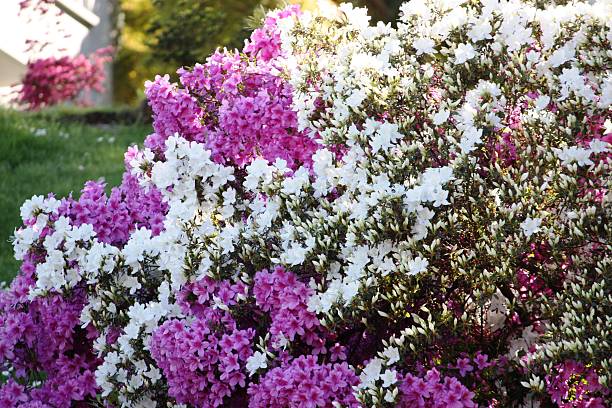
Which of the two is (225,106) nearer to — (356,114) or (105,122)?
(356,114)

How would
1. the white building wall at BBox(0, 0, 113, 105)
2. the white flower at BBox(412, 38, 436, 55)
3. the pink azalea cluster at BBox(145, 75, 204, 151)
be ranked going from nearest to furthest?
the white flower at BBox(412, 38, 436, 55) < the pink azalea cluster at BBox(145, 75, 204, 151) < the white building wall at BBox(0, 0, 113, 105)

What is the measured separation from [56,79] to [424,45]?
33.6 ft

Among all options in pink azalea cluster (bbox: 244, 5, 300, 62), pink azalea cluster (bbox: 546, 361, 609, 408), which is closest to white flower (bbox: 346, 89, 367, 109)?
pink azalea cluster (bbox: 244, 5, 300, 62)

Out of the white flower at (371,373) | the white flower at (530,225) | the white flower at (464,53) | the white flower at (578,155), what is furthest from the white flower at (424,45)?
the white flower at (371,373)

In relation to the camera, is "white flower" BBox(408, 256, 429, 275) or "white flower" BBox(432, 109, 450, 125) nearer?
"white flower" BBox(408, 256, 429, 275)

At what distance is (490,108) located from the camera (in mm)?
3393

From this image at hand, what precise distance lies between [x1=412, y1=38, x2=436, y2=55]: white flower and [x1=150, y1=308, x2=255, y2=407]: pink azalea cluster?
1292 millimetres

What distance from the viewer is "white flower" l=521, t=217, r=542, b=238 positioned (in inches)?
125

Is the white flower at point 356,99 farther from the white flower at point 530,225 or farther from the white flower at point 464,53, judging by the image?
the white flower at point 530,225

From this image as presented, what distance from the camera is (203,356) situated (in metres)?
3.41

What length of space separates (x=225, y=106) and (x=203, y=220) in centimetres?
64

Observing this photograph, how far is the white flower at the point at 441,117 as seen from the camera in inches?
135

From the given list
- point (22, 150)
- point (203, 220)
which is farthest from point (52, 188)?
point (203, 220)

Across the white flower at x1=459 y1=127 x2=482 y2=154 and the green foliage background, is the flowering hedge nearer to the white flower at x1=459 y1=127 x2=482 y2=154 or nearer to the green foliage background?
the white flower at x1=459 y1=127 x2=482 y2=154
